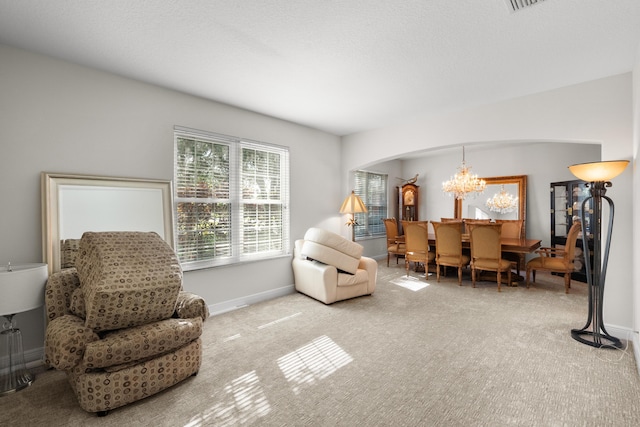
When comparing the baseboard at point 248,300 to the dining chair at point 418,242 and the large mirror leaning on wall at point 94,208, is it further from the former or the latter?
the dining chair at point 418,242

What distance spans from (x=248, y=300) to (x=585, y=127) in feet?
14.9

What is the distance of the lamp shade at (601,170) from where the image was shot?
2.58 m

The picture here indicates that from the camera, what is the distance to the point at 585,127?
3.18 m

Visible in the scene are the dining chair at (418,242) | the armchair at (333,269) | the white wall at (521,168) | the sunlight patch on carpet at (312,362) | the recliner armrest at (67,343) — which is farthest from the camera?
the white wall at (521,168)

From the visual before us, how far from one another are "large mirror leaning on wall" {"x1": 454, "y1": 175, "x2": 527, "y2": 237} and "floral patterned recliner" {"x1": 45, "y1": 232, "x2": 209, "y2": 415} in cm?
648

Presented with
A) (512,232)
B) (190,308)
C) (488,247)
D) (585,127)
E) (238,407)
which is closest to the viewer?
(238,407)

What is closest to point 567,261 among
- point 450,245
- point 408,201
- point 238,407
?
point 450,245

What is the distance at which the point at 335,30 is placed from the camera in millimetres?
2230

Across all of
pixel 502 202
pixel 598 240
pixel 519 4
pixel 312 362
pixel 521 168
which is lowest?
pixel 312 362

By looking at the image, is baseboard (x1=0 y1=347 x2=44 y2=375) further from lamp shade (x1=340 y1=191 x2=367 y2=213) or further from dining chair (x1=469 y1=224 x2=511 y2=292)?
dining chair (x1=469 y1=224 x2=511 y2=292)

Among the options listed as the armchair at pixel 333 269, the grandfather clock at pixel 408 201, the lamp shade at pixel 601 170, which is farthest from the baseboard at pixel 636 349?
the grandfather clock at pixel 408 201

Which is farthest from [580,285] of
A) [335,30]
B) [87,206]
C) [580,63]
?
[87,206]

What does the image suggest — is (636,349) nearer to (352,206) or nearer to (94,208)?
(352,206)

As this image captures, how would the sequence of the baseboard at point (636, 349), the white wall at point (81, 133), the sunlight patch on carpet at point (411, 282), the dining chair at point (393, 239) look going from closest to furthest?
the baseboard at point (636, 349)
the white wall at point (81, 133)
the sunlight patch on carpet at point (411, 282)
the dining chair at point (393, 239)
